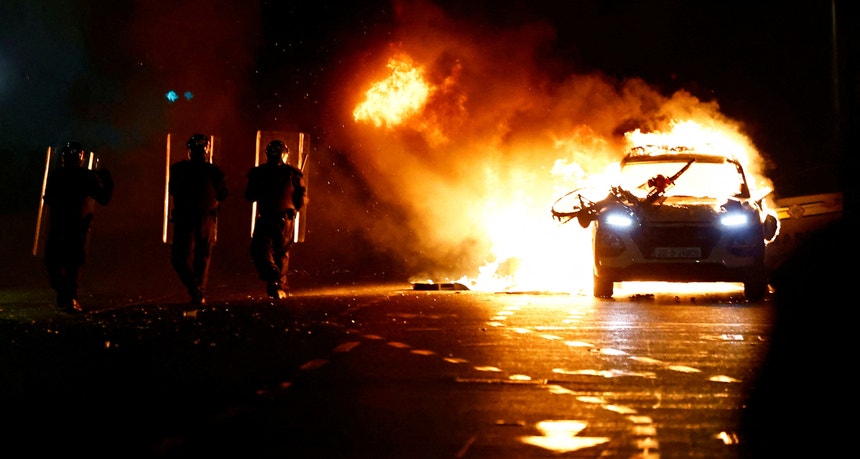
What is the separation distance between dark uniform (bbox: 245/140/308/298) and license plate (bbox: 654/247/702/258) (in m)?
4.76

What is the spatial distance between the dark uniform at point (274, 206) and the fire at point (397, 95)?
32.0 feet

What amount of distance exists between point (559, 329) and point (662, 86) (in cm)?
1913

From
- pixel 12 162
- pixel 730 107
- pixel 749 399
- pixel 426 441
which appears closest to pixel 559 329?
pixel 749 399

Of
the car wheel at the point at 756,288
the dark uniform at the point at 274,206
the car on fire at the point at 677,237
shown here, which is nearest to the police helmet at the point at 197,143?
the dark uniform at the point at 274,206

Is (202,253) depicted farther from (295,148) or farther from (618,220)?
(618,220)

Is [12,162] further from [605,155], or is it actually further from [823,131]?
[823,131]

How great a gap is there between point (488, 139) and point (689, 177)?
29.8 ft

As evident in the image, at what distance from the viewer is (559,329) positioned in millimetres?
11023

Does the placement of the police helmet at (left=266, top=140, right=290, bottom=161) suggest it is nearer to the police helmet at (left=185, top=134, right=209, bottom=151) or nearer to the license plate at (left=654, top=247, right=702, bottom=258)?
the police helmet at (left=185, top=134, right=209, bottom=151)

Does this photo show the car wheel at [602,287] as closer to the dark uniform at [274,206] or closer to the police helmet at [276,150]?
the dark uniform at [274,206]

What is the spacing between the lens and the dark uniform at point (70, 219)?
1349 centimetres

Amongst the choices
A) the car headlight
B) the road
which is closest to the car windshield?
the car headlight

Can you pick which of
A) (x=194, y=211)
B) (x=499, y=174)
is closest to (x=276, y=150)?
(x=194, y=211)

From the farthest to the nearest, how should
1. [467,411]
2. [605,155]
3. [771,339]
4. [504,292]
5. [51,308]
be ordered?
[605,155] < [504,292] < [51,308] < [771,339] < [467,411]
